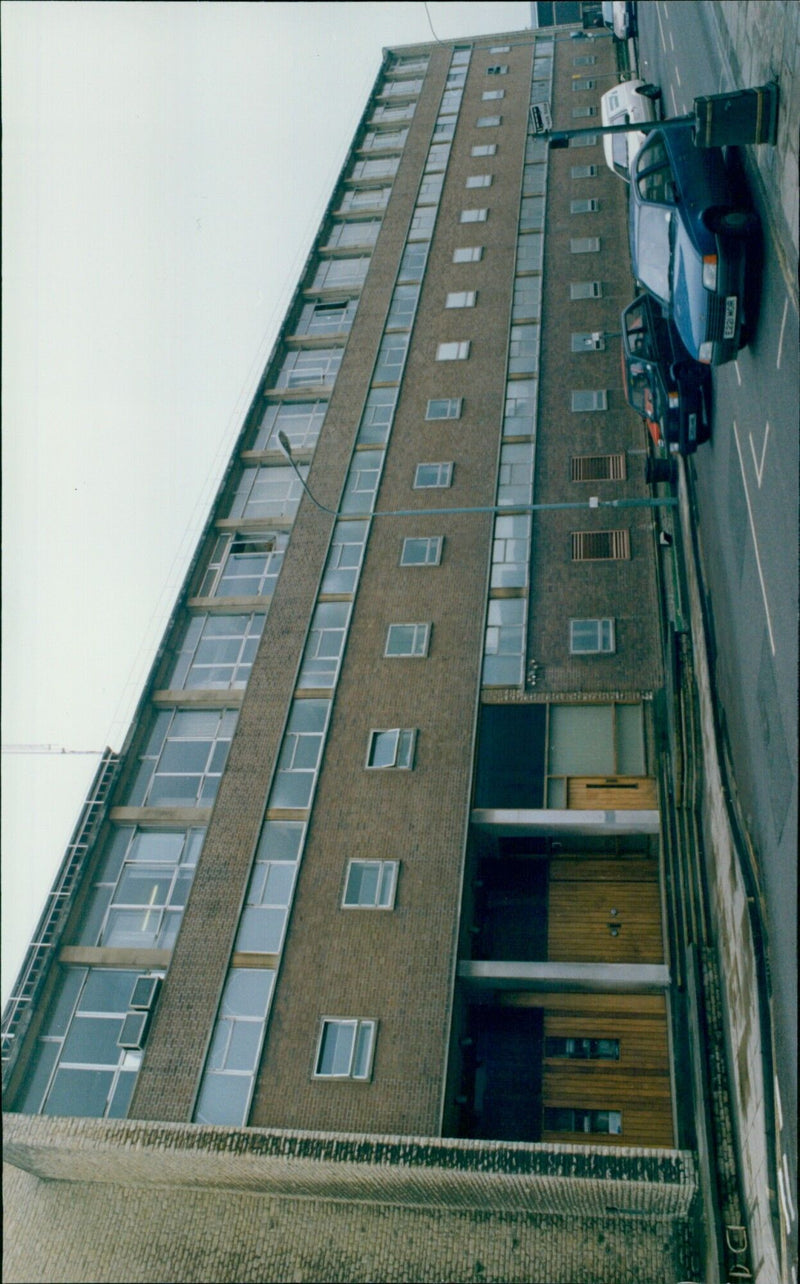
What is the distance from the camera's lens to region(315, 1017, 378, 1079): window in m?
17.1

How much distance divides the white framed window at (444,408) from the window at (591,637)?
400 inches

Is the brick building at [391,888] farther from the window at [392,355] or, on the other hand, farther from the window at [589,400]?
the window at [392,355]

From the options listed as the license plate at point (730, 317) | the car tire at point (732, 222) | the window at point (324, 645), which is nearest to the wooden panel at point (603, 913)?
the window at point (324, 645)

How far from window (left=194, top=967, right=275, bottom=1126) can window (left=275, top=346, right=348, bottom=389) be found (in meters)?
22.9

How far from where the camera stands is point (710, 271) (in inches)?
566

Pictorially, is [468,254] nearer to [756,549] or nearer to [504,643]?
[504,643]

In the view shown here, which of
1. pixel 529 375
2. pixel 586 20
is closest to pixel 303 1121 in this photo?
pixel 529 375

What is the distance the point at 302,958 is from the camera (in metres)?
18.8

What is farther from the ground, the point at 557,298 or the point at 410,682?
the point at 557,298

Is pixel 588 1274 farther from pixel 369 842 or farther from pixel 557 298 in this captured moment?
pixel 557 298

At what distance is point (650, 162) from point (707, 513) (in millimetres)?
7965

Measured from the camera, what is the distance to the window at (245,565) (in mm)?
27156

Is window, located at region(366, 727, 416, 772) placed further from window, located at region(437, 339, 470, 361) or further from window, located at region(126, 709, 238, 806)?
window, located at region(437, 339, 470, 361)

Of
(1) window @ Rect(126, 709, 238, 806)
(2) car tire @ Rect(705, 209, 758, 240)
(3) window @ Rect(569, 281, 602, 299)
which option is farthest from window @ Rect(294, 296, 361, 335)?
(2) car tire @ Rect(705, 209, 758, 240)
